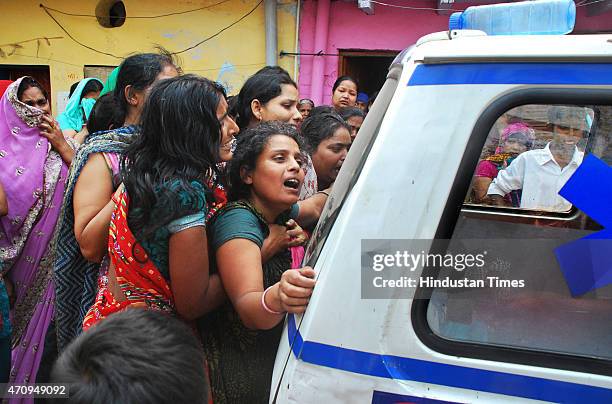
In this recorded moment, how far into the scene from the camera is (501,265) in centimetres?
133

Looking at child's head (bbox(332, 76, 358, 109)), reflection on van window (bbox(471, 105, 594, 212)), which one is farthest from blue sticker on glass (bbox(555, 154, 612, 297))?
child's head (bbox(332, 76, 358, 109))

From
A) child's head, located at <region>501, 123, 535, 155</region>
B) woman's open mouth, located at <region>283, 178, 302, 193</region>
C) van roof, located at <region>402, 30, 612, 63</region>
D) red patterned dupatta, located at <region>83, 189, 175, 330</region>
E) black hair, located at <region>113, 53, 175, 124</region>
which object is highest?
van roof, located at <region>402, 30, 612, 63</region>

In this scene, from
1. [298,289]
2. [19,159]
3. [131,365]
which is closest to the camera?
[131,365]

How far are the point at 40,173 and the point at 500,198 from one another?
86.5 inches

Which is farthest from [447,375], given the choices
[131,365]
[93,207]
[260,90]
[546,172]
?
[260,90]

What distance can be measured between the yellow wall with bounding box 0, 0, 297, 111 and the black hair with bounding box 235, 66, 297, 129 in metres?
5.11

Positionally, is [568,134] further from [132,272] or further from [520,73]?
[132,272]

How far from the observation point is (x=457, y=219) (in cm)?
118

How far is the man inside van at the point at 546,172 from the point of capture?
171cm

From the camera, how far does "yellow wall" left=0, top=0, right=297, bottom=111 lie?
7898 mm

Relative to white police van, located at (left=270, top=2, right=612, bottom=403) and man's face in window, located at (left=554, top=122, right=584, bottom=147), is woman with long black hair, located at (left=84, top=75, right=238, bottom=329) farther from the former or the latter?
man's face in window, located at (left=554, top=122, right=584, bottom=147)

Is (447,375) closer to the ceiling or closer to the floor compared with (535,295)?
closer to the floor

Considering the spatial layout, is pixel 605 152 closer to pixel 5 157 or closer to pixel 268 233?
pixel 268 233

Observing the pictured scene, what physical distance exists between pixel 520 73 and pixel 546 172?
37.2 inches
